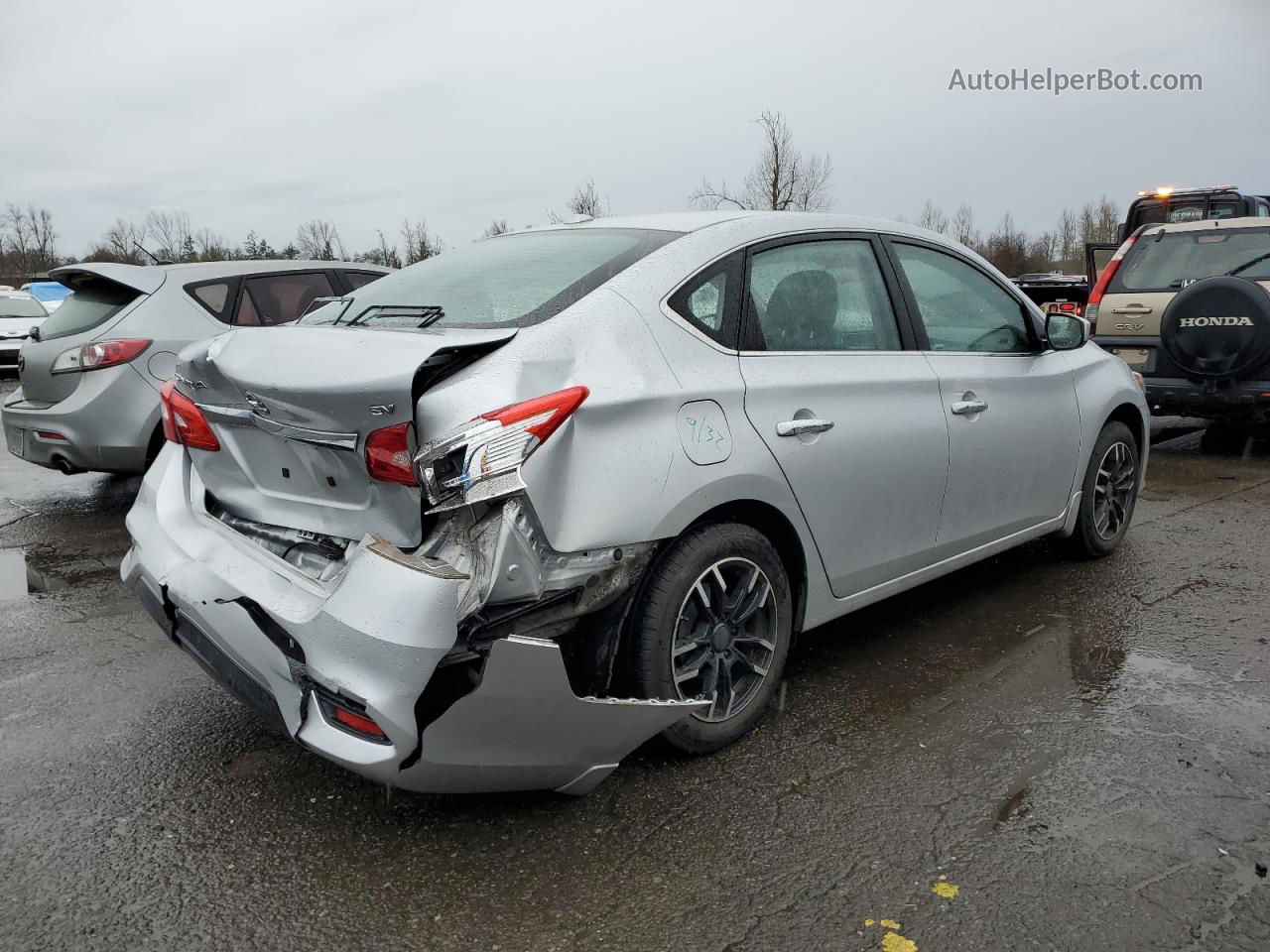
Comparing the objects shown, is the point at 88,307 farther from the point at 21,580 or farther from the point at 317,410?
the point at 317,410

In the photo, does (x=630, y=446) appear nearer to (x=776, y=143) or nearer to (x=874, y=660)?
(x=874, y=660)

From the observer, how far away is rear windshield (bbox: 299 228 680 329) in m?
2.87

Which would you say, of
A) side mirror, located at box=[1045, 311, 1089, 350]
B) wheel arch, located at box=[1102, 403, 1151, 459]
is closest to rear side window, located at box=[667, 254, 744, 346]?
side mirror, located at box=[1045, 311, 1089, 350]

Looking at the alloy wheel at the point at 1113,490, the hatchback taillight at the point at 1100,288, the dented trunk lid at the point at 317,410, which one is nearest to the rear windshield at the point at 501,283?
the dented trunk lid at the point at 317,410

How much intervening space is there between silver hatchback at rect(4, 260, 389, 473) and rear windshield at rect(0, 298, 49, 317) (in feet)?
44.2

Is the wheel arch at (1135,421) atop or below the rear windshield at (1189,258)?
below

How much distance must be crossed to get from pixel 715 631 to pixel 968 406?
4.93ft

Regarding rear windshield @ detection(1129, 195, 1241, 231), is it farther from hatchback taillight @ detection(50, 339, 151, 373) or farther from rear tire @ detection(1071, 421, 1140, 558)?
hatchback taillight @ detection(50, 339, 151, 373)

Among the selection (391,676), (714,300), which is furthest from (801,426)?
(391,676)

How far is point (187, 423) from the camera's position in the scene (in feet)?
10.3

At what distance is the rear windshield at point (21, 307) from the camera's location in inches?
706

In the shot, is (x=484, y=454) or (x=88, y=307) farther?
(x=88, y=307)

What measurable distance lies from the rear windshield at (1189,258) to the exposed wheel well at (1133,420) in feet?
11.9

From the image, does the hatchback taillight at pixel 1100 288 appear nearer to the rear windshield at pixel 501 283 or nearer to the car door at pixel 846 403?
the car door at pixel 846 403
